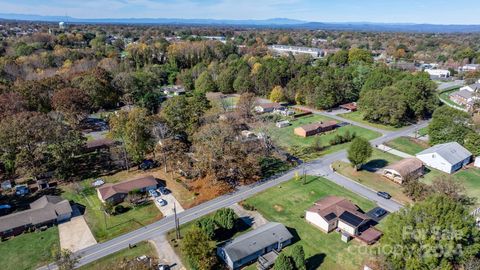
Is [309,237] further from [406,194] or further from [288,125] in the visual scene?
[288,125]

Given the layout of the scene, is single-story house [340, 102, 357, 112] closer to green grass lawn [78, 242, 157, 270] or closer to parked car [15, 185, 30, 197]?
green grass lawn [78, 242, 157, 270]

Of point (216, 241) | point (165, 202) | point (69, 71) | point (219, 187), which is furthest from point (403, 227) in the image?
point (69, 71)

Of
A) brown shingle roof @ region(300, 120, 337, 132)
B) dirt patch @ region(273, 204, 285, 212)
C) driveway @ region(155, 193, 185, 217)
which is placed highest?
brown shingle roof @ region(300, 120, 337, 132)

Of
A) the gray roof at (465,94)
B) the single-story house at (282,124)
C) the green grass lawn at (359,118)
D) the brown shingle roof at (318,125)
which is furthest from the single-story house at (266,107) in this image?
the gray roof at (465,94)

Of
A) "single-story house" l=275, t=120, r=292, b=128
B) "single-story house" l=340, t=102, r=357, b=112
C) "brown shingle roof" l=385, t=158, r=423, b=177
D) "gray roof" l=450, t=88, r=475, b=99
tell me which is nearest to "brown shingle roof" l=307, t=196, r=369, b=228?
"brown shingle roof" l=385, t=158, r=423, b=177

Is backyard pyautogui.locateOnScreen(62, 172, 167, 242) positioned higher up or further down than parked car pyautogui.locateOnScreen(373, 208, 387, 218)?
further down
